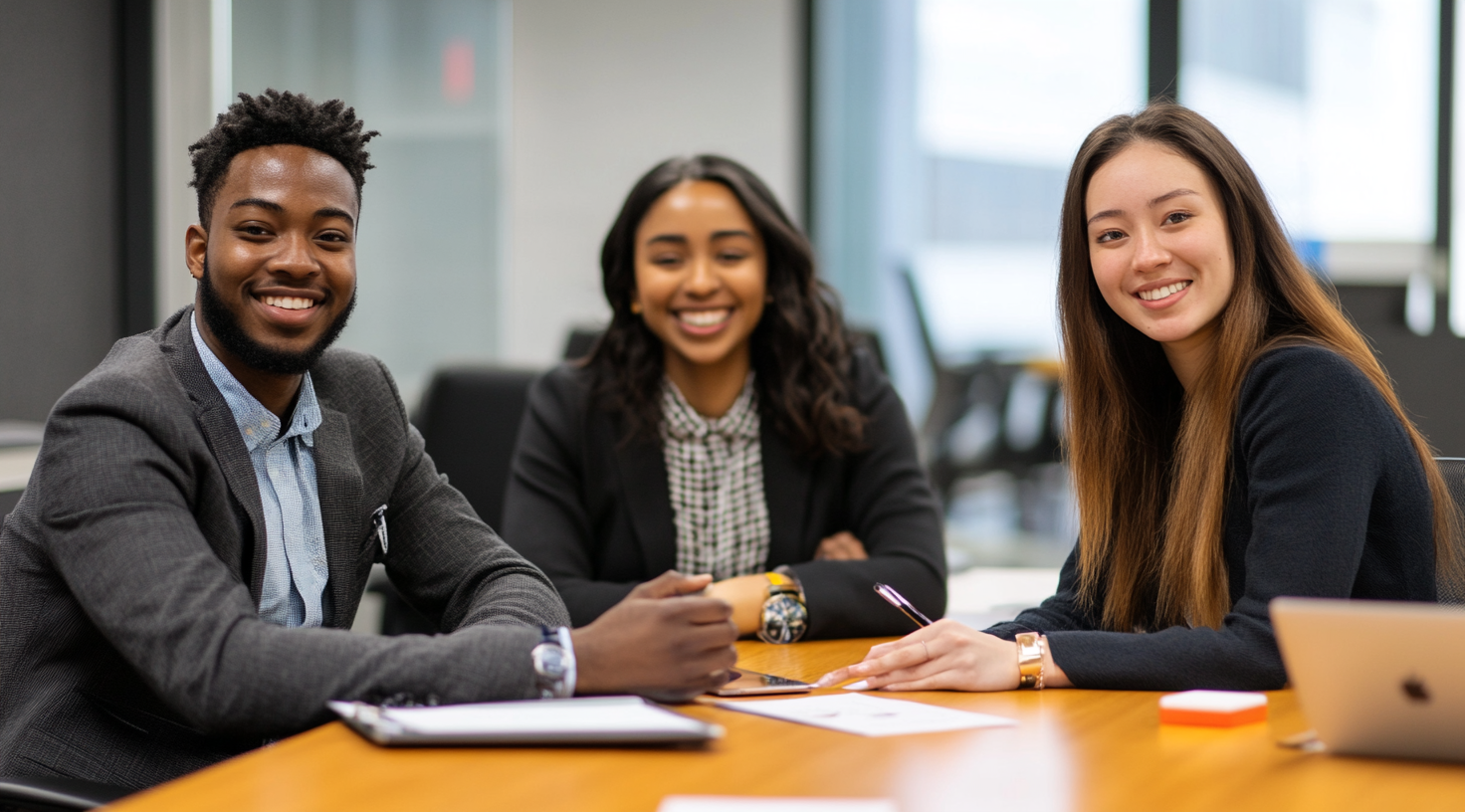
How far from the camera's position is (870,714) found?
122cm

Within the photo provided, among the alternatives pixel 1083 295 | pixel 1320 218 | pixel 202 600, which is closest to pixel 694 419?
pixel 1083 295

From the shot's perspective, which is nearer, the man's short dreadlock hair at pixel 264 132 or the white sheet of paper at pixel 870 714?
the white sheet of paper at pixel 870 714

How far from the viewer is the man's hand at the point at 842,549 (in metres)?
2.14

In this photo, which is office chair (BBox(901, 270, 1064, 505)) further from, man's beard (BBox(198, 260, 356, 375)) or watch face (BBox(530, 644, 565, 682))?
watch face (BBox(530, 644, 565, 682))

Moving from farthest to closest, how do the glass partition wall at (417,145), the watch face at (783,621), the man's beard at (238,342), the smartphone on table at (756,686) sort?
the glass partition wall at (417,145), the watch face at (783,621), the man's beard at (238,342), the smartphone on table at (756,686)

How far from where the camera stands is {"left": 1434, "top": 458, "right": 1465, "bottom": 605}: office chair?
152 centimetres

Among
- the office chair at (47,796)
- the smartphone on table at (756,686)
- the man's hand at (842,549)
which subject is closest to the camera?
the office chair at (47,796)

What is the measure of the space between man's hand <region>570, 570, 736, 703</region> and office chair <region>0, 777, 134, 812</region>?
42 cm

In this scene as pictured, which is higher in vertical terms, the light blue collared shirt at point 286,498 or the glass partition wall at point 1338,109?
the glass partition wall at point 1338,109

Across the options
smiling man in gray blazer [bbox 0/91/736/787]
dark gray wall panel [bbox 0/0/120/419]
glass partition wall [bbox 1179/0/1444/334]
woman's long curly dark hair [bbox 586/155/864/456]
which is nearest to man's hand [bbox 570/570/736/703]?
smiling man in gray blazer [bbox 0/91/736/787]

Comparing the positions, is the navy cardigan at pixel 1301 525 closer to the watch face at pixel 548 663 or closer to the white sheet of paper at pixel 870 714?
the white sheet of paper at pixel 870 714

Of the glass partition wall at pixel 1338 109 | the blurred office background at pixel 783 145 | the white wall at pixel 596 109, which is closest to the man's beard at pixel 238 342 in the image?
the blurred office background at pixel 783 145

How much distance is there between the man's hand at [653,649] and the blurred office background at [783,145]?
259cm

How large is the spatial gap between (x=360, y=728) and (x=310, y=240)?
2.13 feet
